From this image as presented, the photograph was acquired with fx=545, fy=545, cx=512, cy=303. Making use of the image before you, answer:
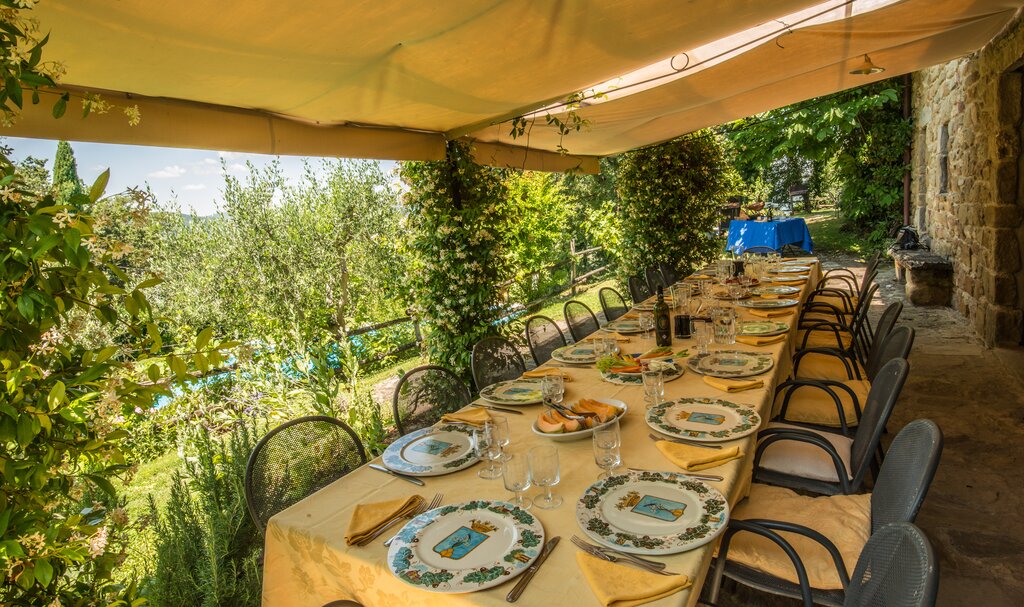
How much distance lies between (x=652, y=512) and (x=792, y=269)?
4480 millimetres

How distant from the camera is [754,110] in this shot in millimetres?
5457

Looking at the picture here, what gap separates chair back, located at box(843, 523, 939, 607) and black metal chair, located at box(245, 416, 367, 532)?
169 cm

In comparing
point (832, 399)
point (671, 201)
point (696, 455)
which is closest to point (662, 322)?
point (832, 399)

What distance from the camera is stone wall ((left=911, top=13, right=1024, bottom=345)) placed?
13.9ft

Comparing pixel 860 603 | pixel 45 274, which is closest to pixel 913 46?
pixel 860 603

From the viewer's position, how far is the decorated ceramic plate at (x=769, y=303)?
3.65 metres

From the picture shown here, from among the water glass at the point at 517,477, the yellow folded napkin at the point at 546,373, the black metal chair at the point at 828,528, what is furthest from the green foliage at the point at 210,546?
the black metal chair at the point at 828,528

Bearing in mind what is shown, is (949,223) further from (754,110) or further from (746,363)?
(746,363)

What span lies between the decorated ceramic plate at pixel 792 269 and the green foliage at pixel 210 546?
15.4ft

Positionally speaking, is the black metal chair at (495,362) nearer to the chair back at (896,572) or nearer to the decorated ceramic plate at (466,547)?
the decorated ceramic plate at (466,547)

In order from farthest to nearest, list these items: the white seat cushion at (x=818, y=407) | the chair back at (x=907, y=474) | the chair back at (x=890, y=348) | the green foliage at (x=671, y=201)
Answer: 1. the green foliage at (x=671, y=201)
2. the white seat cushion at (x=818, y=407)
3. the chair back at (x=890, y=348)
4. the chair back at (x=907, y=474)

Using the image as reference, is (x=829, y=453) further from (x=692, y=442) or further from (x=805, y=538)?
(x=692, y=442)

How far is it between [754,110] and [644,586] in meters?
5.46

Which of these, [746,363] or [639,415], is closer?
[639,415]
